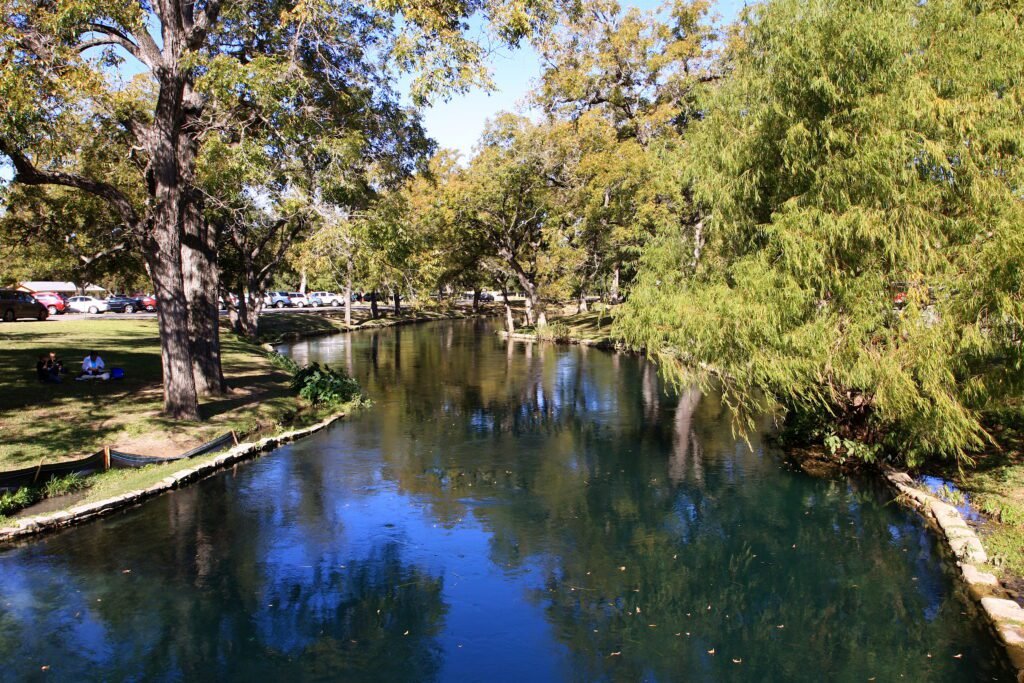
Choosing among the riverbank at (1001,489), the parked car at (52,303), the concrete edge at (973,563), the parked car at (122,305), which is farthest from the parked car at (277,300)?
→ the concrete edge at (973,563)

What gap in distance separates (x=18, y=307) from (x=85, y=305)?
17925 millimetres

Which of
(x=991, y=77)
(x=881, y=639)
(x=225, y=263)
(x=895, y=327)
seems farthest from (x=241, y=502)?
(x=225, y=263)

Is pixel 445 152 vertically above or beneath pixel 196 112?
above

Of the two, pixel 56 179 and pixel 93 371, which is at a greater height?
pixel 56 179

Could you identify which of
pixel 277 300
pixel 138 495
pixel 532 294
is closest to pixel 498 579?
pixel 138 495

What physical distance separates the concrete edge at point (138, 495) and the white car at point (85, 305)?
162ft

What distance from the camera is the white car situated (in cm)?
6144

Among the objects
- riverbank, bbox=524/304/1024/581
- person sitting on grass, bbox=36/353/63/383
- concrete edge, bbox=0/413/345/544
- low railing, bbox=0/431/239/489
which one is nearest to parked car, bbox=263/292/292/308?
person sitting on grass, bbox=36/353/63/383

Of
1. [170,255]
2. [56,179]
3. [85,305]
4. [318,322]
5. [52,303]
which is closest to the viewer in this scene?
[56,179]

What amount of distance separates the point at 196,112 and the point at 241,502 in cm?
1263

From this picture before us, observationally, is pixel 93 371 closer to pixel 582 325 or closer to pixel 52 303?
pixel 52 303

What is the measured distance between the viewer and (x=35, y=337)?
112 ft

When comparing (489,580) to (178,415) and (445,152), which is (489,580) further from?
(445,152)

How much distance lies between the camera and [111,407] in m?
20.5
